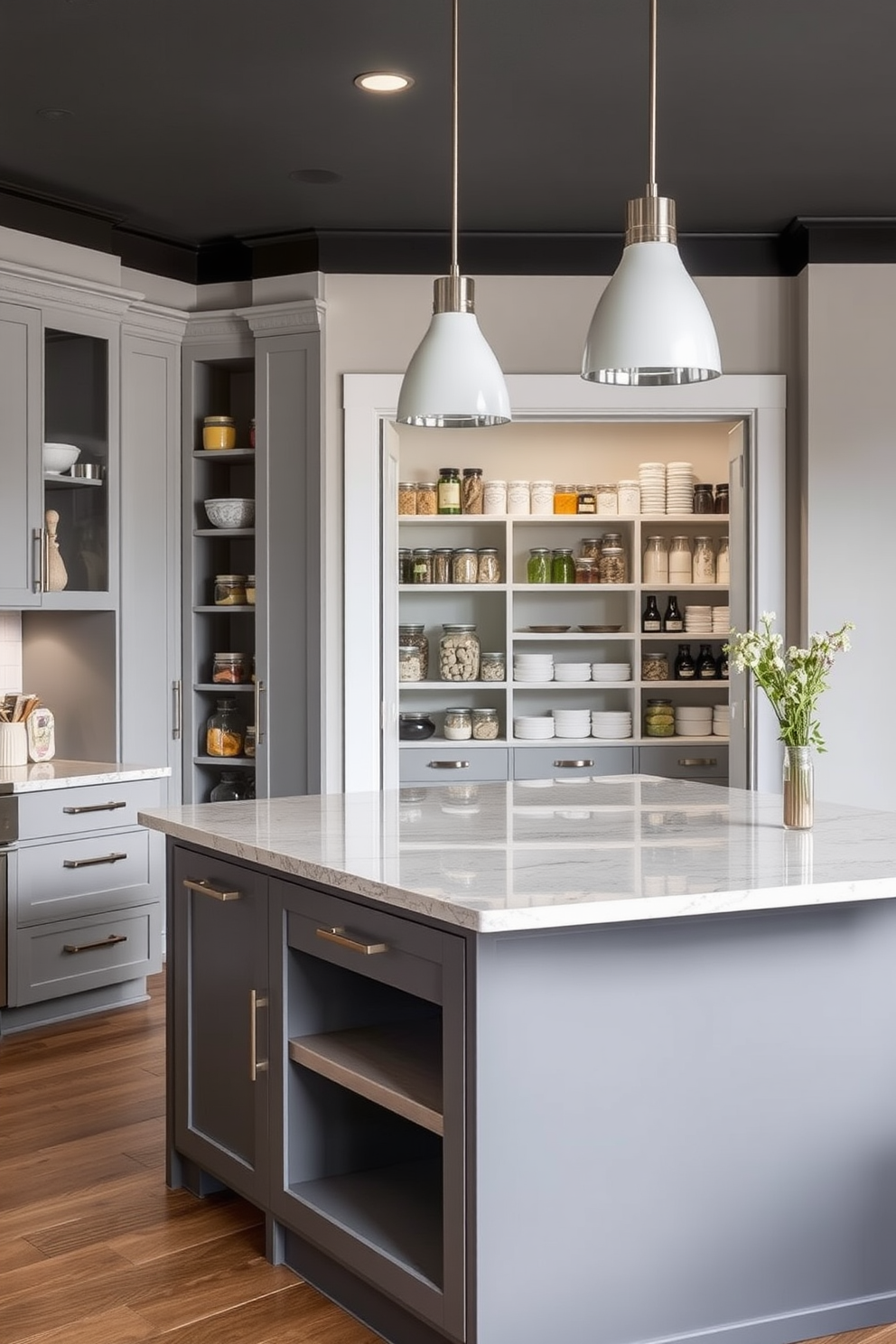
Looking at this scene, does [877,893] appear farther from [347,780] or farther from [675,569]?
[675,569]

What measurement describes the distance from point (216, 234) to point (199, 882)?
10.2ft

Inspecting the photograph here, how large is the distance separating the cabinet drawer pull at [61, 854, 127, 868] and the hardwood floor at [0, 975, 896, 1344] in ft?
2.26

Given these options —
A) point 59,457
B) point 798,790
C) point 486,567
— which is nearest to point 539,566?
point 486,567

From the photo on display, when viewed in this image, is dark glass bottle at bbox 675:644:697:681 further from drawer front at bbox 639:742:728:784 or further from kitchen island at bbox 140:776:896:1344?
kitchen island at bbox 140:776:896:1344

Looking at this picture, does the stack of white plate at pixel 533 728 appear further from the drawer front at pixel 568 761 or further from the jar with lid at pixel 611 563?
the jar with lid at pixel 611 563

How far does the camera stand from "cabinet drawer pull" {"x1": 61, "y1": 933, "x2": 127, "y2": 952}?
4.48 metres

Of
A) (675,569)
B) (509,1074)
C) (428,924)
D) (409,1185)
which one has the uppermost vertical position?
(675,569)

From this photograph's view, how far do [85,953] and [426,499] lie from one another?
2667 millimetres

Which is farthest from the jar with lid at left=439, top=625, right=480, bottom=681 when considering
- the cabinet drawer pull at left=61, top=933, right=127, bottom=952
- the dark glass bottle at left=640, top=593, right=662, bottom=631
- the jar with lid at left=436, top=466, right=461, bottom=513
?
the cabinet drawer pull at left=61, top=933, right=127, bottom=952

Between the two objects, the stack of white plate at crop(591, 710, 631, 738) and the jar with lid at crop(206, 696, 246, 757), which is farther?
the stack of white plate at crop(591, 710, 631, 738)

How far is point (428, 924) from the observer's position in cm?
226

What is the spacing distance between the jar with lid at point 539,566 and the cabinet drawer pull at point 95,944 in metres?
2.61

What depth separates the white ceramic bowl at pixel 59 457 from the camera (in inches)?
188

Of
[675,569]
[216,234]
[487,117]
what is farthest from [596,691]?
[487,117]
